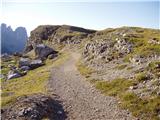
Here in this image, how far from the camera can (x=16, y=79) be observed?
77.2 meters

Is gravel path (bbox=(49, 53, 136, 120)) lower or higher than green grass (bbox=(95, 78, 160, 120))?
lower

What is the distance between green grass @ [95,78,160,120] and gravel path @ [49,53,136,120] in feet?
3.43

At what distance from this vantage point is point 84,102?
41.0m

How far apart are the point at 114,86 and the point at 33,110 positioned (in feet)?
51.3

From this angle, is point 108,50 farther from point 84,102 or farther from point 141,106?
point 141,106

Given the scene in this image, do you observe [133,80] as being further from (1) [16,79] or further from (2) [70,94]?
(1) [16,79]

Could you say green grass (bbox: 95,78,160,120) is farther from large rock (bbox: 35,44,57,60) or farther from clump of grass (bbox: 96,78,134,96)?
large rock (bbox: 35,44,57,60)

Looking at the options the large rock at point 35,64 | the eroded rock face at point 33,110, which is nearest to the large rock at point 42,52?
the large rock at point 35,64

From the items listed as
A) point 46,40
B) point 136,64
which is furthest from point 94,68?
point 46,40

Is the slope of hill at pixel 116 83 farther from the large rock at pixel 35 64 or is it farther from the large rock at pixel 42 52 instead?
the large rock at pixel 42 52

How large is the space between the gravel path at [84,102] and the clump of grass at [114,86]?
3.83 feet

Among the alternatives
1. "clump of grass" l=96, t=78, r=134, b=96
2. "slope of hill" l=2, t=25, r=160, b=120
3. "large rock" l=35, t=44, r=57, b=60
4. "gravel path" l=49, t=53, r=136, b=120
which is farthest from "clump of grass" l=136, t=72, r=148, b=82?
"large rock" l=35, t=44, r=57, b=60

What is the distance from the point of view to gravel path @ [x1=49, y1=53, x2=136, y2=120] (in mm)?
35219

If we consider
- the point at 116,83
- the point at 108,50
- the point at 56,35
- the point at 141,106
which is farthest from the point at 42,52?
the point at 141,106
